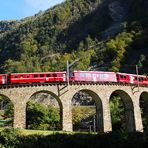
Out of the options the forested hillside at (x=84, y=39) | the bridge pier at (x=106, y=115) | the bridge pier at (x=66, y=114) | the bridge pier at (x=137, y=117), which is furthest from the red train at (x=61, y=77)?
the forested hillside at (x=84, y=39)

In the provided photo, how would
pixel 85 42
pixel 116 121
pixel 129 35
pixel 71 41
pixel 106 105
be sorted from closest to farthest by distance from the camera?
pixel 106 105 < pixel 116 121 < pixel 129 35 < pixel 85 42 < pixel 71 41

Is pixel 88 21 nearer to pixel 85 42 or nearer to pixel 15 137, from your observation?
pixel 85 42

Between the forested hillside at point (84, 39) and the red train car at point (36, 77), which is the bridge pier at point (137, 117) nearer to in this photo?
the red train car at point (36, 77)

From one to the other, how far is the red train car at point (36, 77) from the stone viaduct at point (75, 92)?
28.4 inches

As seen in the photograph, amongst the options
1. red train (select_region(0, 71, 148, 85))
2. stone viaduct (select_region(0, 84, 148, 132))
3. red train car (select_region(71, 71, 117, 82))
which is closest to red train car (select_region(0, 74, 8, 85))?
red train (select_region(0, 71, 148, 85))

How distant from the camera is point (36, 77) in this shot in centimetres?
4559

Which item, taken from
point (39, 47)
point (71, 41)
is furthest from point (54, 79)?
point (39, 47)

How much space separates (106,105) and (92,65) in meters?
59.8

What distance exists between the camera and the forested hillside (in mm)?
106250

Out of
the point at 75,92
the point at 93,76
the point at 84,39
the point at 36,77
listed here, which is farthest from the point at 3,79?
the point at 84,39

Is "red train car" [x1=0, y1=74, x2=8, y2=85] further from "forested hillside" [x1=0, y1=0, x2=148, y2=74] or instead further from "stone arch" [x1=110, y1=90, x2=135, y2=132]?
"forested hillside" [x1=0, y1=0, x2=148, y2=74]

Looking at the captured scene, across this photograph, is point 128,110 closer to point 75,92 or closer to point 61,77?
point 75,92

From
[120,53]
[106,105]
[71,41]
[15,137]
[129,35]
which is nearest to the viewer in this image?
[15,137]

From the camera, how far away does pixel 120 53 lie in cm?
10388
